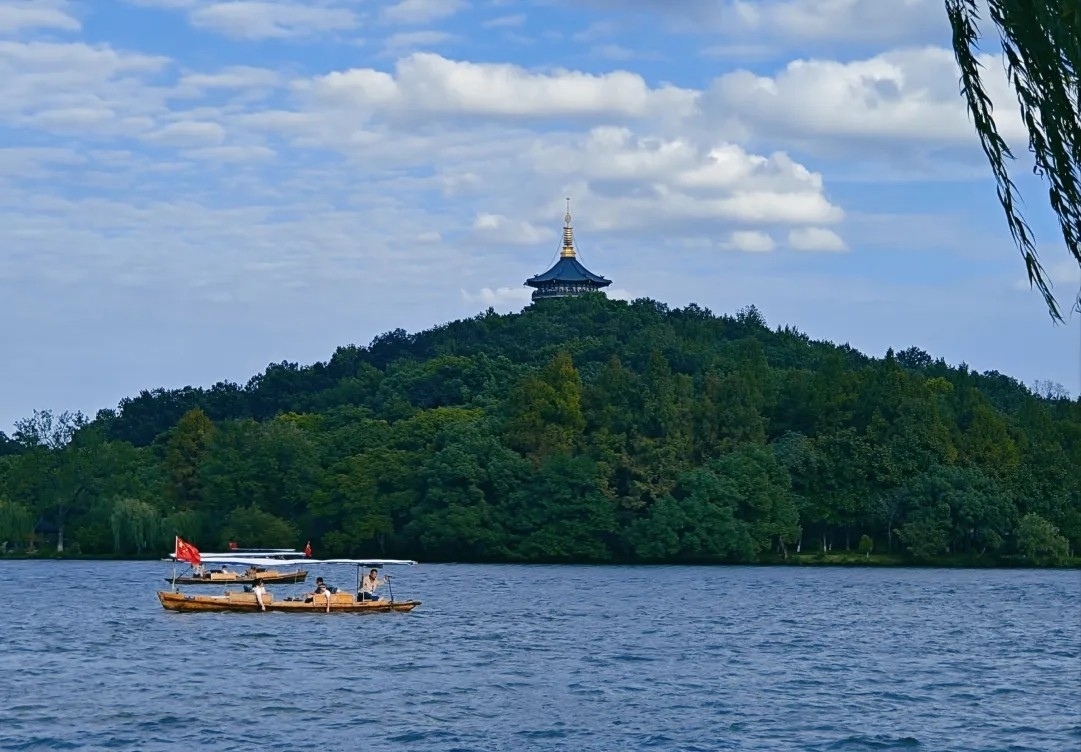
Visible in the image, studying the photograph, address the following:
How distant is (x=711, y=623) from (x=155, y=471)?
72.1m

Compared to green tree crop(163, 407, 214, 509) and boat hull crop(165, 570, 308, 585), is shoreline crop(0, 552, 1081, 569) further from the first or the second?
boat hull crop(165, 570, 308, 585)

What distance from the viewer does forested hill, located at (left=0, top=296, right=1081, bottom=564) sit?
96.4m

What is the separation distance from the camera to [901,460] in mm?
99000

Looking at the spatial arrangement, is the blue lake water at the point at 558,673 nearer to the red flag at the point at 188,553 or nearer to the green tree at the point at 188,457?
the red flag at the point at 188,553

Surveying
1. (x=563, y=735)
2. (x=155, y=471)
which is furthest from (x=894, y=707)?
(x=155, y=471)

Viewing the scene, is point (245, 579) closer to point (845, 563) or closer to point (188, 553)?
point (188, 553)

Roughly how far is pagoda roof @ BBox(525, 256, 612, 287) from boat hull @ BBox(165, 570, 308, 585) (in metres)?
96.7

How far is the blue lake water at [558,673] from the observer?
32.8 metres

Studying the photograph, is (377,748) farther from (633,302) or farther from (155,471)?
(633,302)

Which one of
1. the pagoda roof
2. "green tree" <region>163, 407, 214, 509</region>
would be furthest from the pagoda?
"green tree" <region>163, 407, 214, 509</region>

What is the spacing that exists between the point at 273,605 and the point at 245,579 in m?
17.4

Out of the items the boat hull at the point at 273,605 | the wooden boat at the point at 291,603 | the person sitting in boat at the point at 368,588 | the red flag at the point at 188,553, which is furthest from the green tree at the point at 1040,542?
the red flag at the point at 188,553

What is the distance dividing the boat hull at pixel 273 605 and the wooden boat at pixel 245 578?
359 inches

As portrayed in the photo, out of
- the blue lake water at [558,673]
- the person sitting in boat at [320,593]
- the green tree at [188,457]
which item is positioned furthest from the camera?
the green tree at [188,457]
